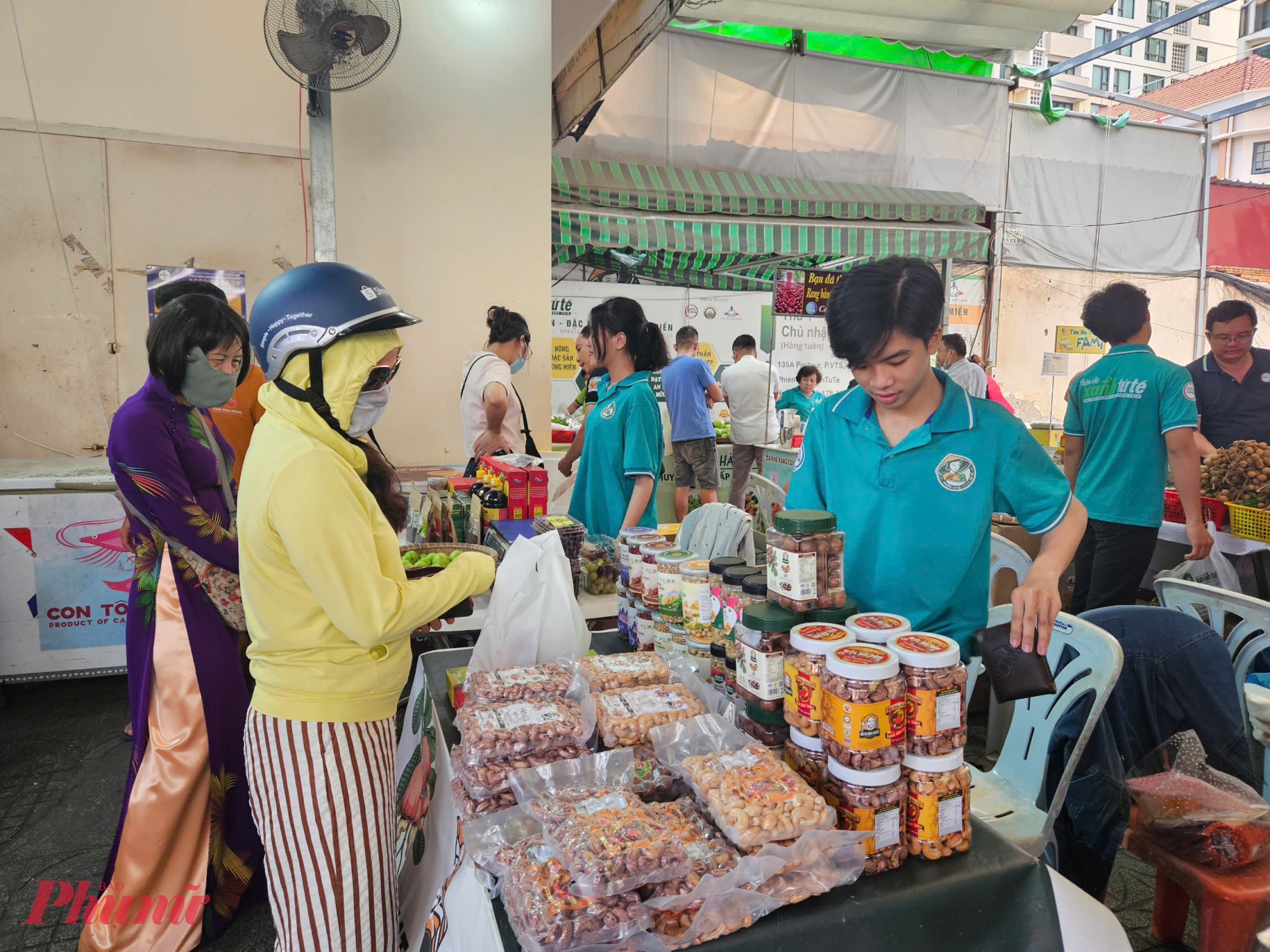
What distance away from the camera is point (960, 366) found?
22.9 ft

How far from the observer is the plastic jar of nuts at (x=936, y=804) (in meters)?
1.21

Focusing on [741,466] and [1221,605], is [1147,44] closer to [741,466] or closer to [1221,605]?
[741,466]

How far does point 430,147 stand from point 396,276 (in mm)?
850

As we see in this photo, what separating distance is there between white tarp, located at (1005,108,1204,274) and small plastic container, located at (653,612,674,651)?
34.6ft

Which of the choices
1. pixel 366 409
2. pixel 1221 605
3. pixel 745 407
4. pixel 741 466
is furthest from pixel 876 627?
pixel 741 466

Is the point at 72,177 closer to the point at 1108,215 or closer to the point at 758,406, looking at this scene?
the point at 758,406

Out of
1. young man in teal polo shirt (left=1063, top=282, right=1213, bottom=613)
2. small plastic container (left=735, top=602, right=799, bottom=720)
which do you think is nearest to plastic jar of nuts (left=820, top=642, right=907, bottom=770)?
small plastic container (left=735, top=602, right=799, bottom=720)

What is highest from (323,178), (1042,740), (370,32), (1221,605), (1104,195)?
(1104,195)

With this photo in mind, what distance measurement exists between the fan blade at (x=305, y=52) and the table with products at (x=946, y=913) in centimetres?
401

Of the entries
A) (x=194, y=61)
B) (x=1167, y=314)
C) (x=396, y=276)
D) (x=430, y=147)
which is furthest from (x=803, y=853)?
(x=1167, y=314)

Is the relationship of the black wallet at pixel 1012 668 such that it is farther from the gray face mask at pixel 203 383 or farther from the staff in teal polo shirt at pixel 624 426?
the gray face mask at pixel 203 383

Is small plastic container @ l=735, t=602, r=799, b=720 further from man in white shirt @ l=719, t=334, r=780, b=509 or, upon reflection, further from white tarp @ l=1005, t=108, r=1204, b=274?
white tarp @ l=1005, t=108, r=1204, b=274

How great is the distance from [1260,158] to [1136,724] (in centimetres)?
2759

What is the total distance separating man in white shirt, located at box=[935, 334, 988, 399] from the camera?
6914 mm
